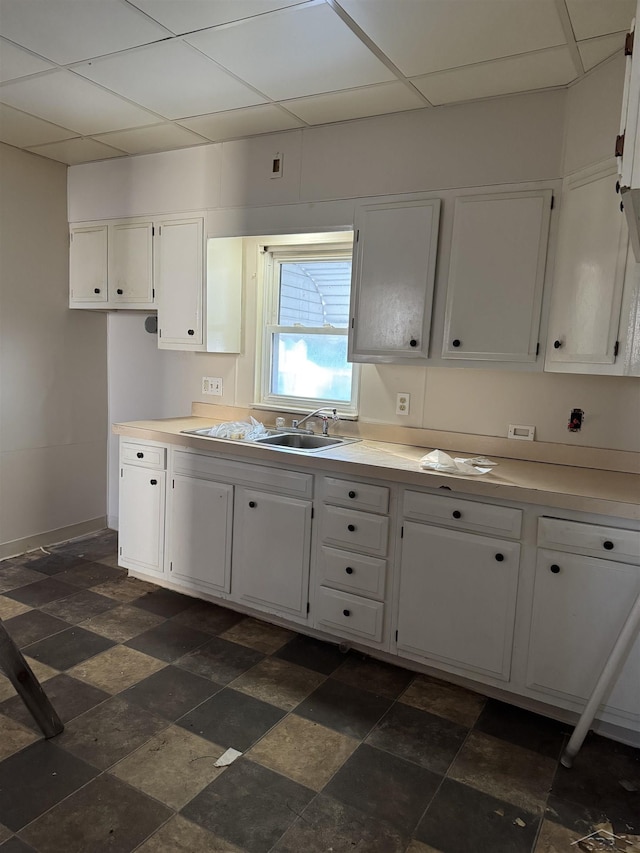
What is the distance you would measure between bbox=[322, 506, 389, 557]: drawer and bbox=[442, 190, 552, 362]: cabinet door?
83 centimetres

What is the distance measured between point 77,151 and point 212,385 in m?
1.63

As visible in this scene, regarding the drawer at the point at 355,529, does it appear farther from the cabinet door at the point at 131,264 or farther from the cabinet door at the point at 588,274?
the cabinet door at the point at 131,264

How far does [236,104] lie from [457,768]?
2.95 m

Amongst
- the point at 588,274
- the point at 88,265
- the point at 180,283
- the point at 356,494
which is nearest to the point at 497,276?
the point at 588,274

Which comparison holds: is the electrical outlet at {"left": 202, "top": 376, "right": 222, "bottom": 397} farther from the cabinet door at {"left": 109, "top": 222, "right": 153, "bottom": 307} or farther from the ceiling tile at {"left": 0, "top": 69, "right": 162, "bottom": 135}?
the ceiling tile at {"left": 0, "top": 69, "right": 162, "bottom": 135}

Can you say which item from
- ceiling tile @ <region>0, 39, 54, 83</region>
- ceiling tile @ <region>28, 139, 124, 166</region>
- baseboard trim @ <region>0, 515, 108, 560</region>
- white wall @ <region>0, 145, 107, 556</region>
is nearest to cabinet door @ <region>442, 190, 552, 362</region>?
ceiling tile @ <region>0, 39, 54, 83</region>

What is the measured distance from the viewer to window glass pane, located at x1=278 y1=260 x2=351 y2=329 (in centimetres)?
333

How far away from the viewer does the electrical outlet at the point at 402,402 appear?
A: 10.0 ft

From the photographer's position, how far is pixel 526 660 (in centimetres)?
227

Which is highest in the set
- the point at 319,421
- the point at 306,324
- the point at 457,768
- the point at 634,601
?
the point at 306,324

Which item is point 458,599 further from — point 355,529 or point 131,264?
point 131,264

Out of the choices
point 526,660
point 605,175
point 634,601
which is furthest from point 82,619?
point 605,175

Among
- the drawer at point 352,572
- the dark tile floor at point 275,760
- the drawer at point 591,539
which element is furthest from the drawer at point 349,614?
the drawer at point 591,539

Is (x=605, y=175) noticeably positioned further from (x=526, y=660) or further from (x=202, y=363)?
(x=202, y=363)
